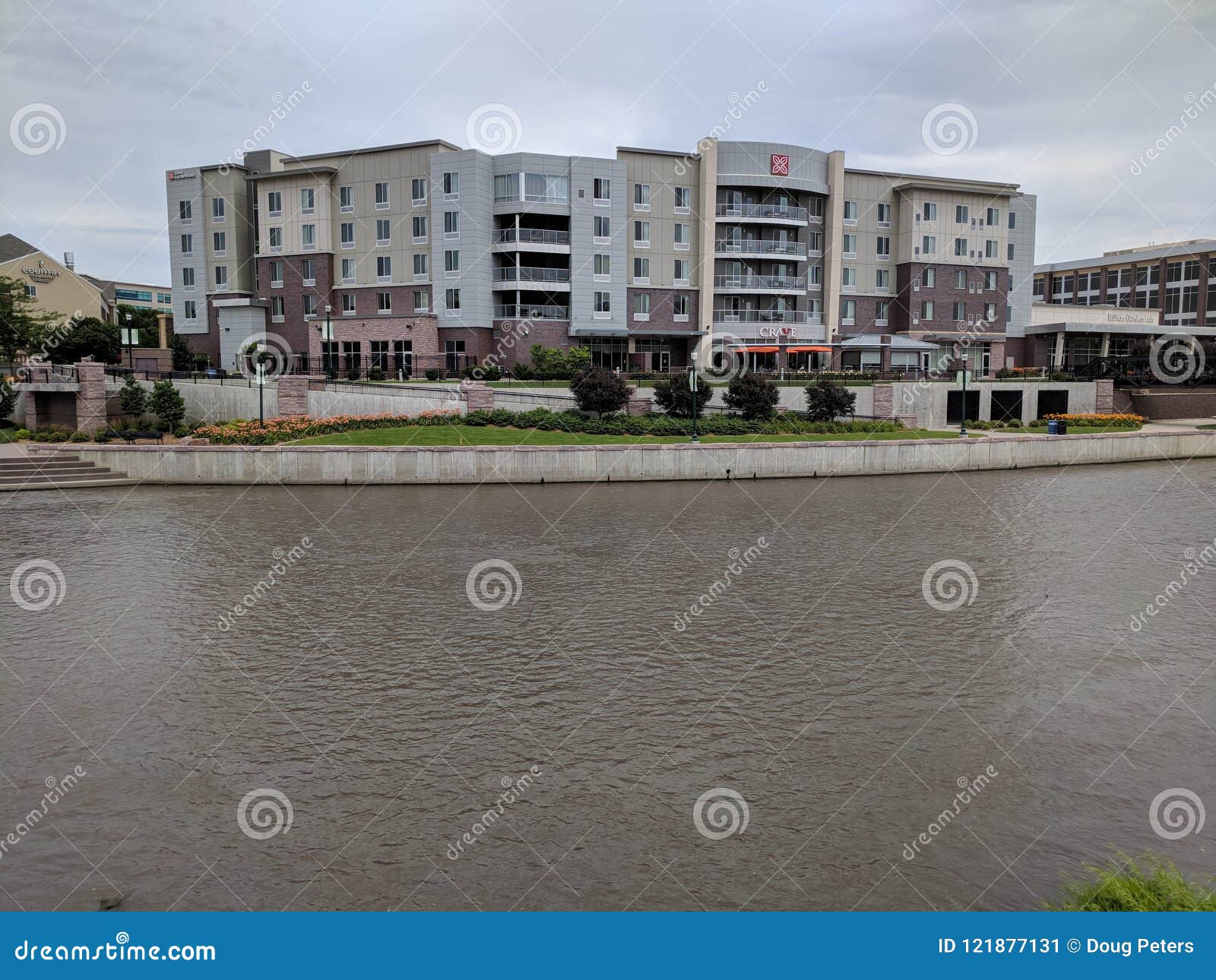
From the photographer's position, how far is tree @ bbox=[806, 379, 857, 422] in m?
38.9

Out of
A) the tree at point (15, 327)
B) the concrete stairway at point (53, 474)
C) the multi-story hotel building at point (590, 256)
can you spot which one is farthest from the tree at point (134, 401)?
the multi-story hotel building at point (590, 256)

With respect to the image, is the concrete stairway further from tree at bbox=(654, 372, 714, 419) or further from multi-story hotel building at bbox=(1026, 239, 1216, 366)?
multi-story hotel building at bbox=(1026, 239, 1216, 366)

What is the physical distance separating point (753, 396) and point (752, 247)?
27676mm

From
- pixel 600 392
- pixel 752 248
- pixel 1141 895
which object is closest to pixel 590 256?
pixel 752 248

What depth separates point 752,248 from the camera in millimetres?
61750

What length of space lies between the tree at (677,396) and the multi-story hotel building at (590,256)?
59.4 ft

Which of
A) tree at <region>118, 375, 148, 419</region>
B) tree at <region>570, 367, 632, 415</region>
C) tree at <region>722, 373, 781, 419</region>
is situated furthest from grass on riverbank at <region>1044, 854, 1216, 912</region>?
tree at <region>118, 375, 148, 419</region>

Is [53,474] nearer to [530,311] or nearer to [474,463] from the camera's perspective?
[474,463]

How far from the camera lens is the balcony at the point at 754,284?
62125mm

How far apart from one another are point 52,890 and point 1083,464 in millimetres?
39509

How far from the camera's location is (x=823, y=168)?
63.5m

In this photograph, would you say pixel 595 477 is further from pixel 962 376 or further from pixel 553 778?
pixel 553 778

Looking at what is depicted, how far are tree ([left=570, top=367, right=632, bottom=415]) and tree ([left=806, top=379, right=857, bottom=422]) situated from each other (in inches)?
326

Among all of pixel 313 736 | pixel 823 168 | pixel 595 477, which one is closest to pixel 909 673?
pixel 313 736
